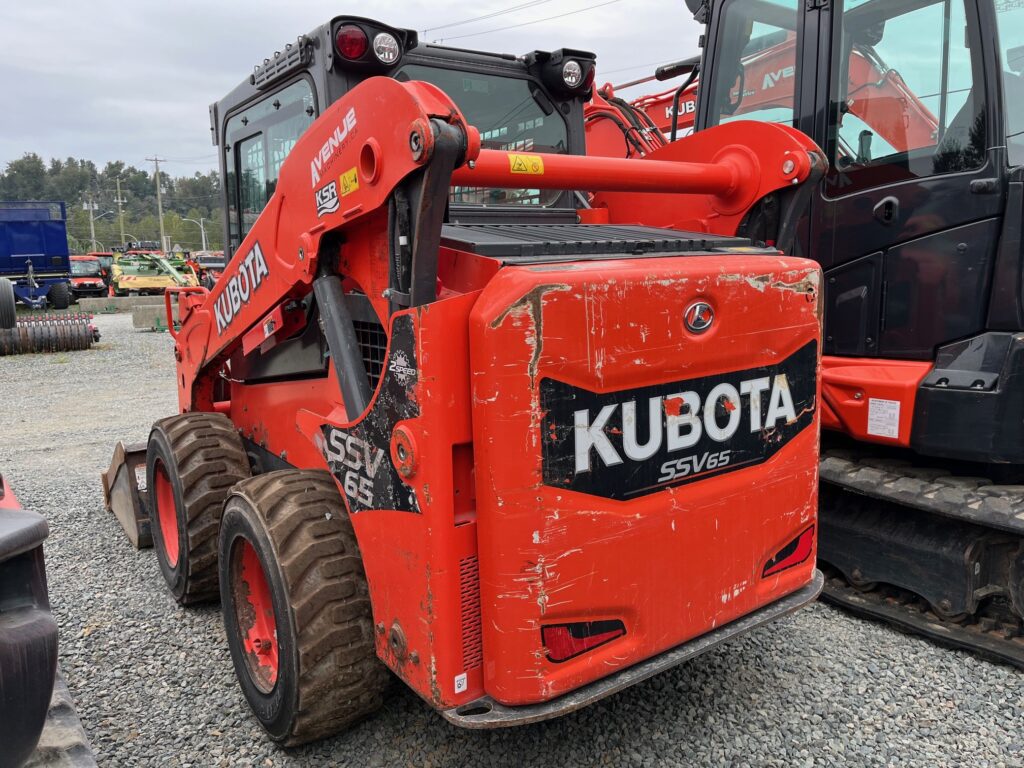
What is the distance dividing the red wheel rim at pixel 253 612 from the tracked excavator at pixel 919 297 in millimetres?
2372

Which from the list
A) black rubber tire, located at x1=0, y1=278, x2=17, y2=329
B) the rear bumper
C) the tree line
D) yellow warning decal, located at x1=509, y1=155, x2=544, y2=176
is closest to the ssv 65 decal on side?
the rear bumper

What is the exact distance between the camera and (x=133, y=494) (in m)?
4.44

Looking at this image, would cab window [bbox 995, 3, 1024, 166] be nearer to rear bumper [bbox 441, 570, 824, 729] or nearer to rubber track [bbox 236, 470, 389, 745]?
rear bumper [bbox 441, 570, 824, 729]

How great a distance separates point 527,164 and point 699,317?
72 centimetres

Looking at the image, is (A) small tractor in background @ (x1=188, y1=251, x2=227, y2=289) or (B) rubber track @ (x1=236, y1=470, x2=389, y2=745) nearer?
(B) rubber track @ (x1=236, y1=470, x2=389, y2=745)

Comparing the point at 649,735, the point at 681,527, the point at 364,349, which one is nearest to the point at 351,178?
the point at 364,349

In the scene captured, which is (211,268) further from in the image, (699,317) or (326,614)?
(699,317)

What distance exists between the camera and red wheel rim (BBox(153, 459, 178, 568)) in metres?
3.98

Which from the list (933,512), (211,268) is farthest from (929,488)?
(211,268)

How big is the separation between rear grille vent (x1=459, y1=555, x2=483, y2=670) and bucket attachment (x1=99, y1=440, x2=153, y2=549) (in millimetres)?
2868

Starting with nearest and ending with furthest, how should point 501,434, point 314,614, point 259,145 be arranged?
1. point 501,434
2. point 314,614
3. point 259,145

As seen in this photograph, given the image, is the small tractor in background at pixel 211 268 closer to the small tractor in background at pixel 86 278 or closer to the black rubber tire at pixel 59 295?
the black rubber tire at pixel 59 295

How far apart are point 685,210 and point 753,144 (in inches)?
18.7

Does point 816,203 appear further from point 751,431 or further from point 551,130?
point 751,431
